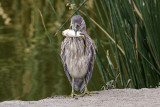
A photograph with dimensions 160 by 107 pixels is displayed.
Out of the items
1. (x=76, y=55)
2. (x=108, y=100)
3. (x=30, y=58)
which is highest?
(x=76, y=55)

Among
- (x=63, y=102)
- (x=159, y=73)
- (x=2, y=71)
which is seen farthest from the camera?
(x=2, y=71)

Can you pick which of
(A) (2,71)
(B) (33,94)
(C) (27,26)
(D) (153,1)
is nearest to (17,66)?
(A) (2,71)

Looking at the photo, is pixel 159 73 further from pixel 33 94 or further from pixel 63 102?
pixel 33 94

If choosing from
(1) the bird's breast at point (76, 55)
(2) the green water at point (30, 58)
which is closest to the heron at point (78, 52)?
(1) the bird's breast at point (76, 55)

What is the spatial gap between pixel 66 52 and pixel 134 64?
89 centimetres

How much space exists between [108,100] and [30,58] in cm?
A: 382

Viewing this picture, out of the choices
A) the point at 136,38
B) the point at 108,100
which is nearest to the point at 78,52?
the point at 108,100

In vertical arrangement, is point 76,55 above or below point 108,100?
above

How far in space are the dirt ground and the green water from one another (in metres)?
0.65

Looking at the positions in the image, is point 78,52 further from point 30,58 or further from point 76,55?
point 30,58

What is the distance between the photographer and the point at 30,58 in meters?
7.82

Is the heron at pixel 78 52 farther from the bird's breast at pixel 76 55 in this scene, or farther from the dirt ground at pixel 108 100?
the dirt ground at pixel 108 100

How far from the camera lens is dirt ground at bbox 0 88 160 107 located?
4023 millimetres

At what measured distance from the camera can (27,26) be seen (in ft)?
32.7
